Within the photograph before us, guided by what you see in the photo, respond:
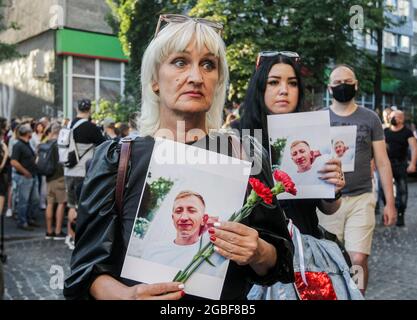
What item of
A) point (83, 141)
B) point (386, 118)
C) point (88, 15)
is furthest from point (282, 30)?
point (83, 141)

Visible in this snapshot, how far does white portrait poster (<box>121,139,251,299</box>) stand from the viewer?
4.52ft

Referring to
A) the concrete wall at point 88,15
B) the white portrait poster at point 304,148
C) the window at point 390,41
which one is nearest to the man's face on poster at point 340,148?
the white portrait poster at point 304,148

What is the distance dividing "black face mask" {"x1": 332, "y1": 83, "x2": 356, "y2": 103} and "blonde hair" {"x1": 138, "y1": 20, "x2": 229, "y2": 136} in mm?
1939

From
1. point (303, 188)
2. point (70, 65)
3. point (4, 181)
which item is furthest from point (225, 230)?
point (70, 65)

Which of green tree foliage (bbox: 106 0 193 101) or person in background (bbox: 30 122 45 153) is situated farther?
green tree foliage (bbox: 106 0 193 101)

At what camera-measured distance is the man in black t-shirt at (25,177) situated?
7.33m

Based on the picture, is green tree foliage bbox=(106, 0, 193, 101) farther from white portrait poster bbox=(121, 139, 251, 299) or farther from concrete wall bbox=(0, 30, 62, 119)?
white portrait poster bbox=(121, 139, 251, 299)

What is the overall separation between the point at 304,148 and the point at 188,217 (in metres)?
0.98

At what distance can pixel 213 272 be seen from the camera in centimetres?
139

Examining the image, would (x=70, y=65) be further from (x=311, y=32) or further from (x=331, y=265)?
(x=331, y=265)

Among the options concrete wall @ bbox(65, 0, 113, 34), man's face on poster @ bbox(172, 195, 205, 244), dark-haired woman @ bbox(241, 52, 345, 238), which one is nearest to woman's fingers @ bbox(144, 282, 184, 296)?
man's face on poster @ bbox(172, 195, 205, 244)

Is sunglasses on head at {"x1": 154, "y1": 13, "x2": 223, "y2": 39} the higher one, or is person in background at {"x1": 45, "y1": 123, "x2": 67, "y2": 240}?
sunglasses on head at {"x1": 154, "y1": 13, "x2": 223, "y2": 39}

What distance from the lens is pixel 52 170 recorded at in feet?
23.4
